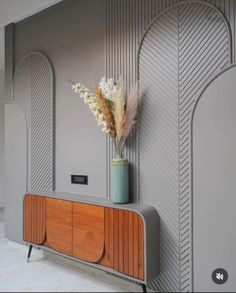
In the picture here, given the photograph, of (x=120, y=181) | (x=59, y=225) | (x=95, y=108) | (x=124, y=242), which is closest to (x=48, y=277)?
(x=59, y=225)

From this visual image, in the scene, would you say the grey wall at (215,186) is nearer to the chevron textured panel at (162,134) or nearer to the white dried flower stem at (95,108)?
the chevron textured panel at (162,134)

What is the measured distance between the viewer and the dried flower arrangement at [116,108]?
6.50ft

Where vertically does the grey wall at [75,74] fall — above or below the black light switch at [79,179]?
above

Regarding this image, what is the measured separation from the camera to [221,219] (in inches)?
62.9

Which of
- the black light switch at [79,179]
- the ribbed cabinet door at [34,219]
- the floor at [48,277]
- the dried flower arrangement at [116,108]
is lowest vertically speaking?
the floor at [48,277]

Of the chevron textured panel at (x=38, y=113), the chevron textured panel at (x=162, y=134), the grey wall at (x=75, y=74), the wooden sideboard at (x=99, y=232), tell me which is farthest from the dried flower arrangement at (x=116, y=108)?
the chevron textured panel at (x=38, y=113)

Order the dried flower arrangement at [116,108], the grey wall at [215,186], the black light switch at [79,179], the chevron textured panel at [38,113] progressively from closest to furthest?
the grey wall at [215,186] → the dried flower arrangement at [116,108] → the black light switch at [79,179] → the chevron textured panel at [38,113]

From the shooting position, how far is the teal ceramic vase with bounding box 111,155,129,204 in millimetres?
2031

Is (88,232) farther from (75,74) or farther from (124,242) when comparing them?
(75,74)

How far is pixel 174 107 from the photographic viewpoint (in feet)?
6.22

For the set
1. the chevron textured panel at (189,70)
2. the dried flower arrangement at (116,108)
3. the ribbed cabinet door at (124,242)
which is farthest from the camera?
the dried flower arrangement at (116,108)

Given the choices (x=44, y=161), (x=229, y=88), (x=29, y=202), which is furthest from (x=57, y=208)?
(x=229, y=88)

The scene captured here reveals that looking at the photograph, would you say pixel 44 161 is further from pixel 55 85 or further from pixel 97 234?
pixel 97 234

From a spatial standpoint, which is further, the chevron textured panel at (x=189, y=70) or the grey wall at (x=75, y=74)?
the grey wall at (x=75, y=74)
